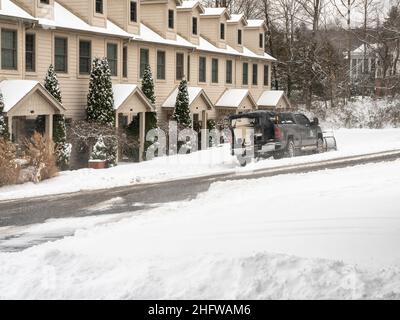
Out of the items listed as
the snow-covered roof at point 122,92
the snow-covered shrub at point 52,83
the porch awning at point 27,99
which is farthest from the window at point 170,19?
the porch awning at point 27,99

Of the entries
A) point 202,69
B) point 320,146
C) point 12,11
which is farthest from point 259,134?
point 202,69

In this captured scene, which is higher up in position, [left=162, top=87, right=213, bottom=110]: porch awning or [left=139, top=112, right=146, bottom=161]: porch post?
[left=162, top=87, right=213, bottom=110]: porch awning

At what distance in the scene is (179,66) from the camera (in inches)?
1558

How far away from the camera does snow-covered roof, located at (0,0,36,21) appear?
25.8 m

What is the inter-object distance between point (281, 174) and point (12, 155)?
867cm

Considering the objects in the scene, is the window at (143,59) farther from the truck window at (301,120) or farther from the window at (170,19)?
the truck window at (301,120)

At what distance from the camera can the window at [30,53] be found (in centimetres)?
2798

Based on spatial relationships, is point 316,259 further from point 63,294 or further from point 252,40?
point 252,40

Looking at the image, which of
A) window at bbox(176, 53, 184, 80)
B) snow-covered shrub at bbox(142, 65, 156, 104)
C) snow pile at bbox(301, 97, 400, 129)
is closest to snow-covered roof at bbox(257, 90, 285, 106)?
snow pile at bbox(301, 97, 400, 129)

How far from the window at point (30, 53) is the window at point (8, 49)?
972 millimetres

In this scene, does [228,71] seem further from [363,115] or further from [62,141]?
[62,141]

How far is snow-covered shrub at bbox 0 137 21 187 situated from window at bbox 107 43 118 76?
12246 millimetres

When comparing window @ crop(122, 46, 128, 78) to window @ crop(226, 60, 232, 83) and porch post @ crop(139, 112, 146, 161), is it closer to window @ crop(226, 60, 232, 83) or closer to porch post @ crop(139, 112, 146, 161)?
porch post @ crop(139, 112, 146, 161)
